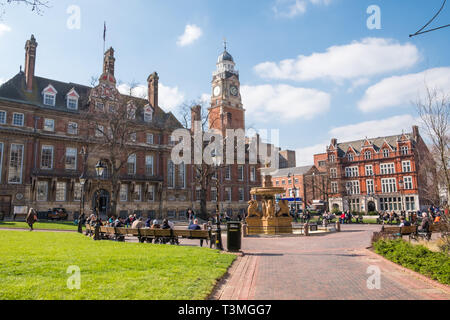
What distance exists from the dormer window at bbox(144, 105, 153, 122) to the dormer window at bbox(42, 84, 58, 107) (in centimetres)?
1188

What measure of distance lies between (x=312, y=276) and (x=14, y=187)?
113 feet

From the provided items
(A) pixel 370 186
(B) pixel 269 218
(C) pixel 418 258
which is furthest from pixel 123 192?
(A) pixel 370 186

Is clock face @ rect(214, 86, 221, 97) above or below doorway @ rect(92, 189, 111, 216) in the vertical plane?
above

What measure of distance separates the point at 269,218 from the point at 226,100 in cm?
4553

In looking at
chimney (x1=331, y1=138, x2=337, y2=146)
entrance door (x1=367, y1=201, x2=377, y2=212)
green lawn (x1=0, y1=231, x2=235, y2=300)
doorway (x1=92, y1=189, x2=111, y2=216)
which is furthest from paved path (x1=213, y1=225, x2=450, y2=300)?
chimney (x1=331, y1=138, x2=337, y2=146)

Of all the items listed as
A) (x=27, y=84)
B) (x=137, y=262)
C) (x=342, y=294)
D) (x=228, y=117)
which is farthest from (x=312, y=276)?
(x=228, y=117)

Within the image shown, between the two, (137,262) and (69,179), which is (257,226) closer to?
(137,262)

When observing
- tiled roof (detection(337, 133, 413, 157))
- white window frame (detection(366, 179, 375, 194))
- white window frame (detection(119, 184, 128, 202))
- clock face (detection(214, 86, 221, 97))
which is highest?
clock face (detection(214, 86, 221, 97))

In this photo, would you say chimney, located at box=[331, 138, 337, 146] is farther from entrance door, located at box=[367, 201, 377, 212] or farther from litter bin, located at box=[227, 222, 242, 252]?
litter bin, located at box=[227, 222, 242, 252]

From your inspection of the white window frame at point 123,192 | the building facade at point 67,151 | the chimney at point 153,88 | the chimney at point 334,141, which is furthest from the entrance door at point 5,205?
the chimney at point 334,141

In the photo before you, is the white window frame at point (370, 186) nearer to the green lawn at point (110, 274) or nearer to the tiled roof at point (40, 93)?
the tiled roof at point (40, 93)

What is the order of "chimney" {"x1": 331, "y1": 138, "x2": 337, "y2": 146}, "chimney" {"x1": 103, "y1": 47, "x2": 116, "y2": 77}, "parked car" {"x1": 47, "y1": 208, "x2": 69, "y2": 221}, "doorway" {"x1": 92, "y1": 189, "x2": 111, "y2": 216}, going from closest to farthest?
"parked car" {"x1": 47, "y1": 208, "x2": 69, "y2": 221} → "doorway" {"x1": 92, "y1": 189, "x2": 111, "y2": 216} → "chimney" {"x1": 103, "y1": 47, "x2": 116, "y2": 77} → "chimney" {"x1": 331, "y1": 138, "x2": 337, "y2": 146}

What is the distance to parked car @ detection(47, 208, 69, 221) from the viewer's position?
33.4 metres
